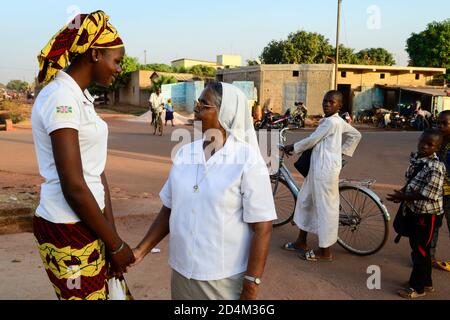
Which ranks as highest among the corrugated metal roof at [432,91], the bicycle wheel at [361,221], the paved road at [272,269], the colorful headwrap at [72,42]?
the corrugated metal roof at [432,91]

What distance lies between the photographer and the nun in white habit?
1.83 m

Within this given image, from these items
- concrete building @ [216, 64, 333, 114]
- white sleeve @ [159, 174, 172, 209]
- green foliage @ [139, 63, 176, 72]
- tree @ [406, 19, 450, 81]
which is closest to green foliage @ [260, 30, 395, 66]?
tree @ [406, 19, 450, 81]

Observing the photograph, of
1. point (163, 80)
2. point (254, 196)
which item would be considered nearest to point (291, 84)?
point (163, 80)

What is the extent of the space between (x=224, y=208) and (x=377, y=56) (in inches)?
2001

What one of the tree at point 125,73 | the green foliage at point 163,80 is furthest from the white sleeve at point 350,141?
the tree at point 125,73

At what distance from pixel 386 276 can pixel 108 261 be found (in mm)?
2824

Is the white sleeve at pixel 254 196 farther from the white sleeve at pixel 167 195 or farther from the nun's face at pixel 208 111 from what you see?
the white sleeve at pixel 167 195

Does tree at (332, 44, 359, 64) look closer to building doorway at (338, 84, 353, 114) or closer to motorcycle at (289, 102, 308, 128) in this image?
building doorway at (338, 84, 353, 114)

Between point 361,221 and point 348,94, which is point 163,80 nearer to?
point 348,94

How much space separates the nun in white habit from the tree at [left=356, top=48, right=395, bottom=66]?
47798 millimetres

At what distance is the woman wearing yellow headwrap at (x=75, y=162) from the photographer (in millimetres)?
1642

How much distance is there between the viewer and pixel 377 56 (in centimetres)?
4806

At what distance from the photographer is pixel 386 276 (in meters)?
3.79
